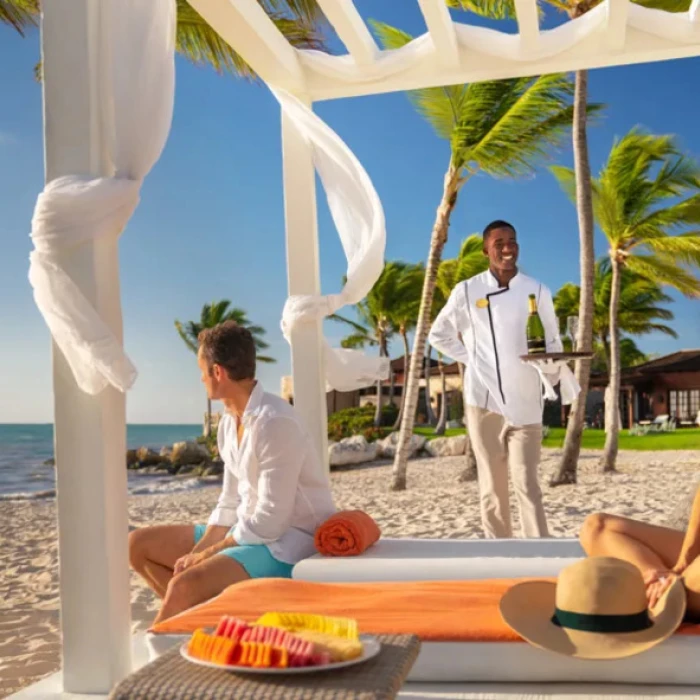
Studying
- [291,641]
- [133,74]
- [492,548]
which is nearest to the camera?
[291,641]

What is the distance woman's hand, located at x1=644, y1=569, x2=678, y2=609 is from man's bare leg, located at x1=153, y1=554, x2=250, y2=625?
1.23 m

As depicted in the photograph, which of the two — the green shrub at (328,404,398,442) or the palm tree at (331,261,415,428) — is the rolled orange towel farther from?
the green shrub at (328,404,398,442)

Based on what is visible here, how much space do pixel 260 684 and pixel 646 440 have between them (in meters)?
28.5

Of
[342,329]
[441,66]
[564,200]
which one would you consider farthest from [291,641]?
[342,329]

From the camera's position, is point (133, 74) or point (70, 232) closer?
point (70, 232)

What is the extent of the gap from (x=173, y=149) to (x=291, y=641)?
44939 millimetres

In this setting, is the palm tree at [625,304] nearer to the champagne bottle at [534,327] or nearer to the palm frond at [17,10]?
the palm frond at [17,10]

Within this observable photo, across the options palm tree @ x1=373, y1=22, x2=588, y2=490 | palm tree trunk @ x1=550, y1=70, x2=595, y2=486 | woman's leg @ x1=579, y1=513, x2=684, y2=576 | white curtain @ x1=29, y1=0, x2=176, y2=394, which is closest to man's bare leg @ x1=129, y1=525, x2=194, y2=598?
white curtain @ x1=29, y1=0, x2=176, y2=394

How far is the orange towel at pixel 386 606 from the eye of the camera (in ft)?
7.41

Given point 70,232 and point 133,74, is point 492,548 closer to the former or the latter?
point 70,232

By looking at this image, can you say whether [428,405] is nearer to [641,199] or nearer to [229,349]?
[641,199]

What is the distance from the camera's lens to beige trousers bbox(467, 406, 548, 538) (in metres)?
4.48

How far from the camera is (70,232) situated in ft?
8.46

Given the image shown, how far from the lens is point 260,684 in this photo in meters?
1.61
